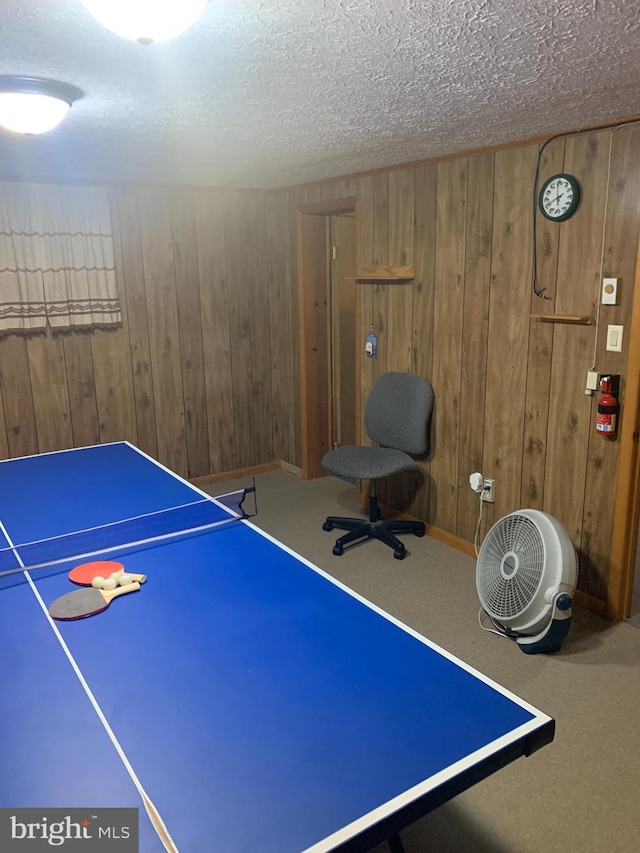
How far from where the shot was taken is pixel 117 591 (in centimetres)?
187

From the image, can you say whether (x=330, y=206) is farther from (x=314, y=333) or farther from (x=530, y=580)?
(x=530, y=580)

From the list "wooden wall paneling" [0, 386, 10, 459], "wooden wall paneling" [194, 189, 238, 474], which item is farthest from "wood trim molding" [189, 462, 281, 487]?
"wooden wall paneling" [0, 386, 10, 459]

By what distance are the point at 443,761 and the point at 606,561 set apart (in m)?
2.32

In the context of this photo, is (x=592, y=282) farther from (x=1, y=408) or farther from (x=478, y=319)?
(x=1, y=408)

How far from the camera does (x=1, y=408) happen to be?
4.41 m

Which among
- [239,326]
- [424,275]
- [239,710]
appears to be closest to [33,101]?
[239,710]

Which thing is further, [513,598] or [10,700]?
[513,598]

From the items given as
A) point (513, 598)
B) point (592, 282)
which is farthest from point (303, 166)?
point (513, 598)

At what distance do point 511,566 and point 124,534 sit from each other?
5.78 ft

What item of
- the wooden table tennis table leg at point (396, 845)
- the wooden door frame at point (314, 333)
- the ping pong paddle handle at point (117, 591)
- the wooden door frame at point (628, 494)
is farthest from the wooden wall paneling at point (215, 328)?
the wooden table tennis table leg at point (396, 845)

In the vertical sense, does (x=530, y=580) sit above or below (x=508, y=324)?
below

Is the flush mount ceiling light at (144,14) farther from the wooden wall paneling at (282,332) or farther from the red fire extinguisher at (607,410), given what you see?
the wooden wall paneling at (282,332)

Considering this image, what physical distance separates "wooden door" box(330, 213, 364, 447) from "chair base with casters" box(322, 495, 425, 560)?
132 centimetres

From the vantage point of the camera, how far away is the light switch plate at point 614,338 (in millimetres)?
3064
